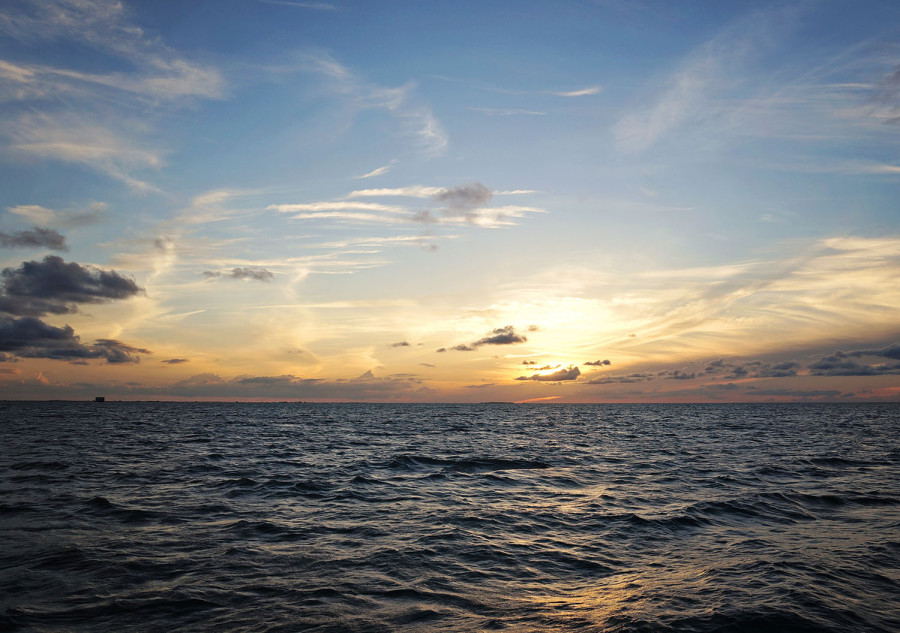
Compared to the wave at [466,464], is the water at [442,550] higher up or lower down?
higher up

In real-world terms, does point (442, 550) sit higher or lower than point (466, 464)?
higher

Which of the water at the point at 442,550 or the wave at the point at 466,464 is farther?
the wave at the point at 466,464

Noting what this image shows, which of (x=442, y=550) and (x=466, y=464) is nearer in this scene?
(x=442, y=550)

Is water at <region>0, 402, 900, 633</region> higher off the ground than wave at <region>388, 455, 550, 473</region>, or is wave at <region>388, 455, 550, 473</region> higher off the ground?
water at <region>0, 402, 900, 633</region>

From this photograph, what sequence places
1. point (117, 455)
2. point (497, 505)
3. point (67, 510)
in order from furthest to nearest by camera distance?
point (117, 455) < point (497, 505) < point (67, 510)

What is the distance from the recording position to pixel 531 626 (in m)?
9.81

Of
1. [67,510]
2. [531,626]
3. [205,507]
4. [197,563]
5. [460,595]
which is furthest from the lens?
[205,507]

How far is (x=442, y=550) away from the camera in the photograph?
14.8m

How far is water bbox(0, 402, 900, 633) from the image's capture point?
33.6 ft

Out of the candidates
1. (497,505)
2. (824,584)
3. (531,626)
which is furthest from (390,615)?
(497,505)

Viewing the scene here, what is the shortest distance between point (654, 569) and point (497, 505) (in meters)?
8.90

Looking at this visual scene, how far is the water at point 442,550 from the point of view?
33.6 ft

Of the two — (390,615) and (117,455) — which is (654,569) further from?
(117,455)

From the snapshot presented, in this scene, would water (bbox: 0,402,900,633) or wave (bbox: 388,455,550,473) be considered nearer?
water (bbox: 0,402,900,633)
